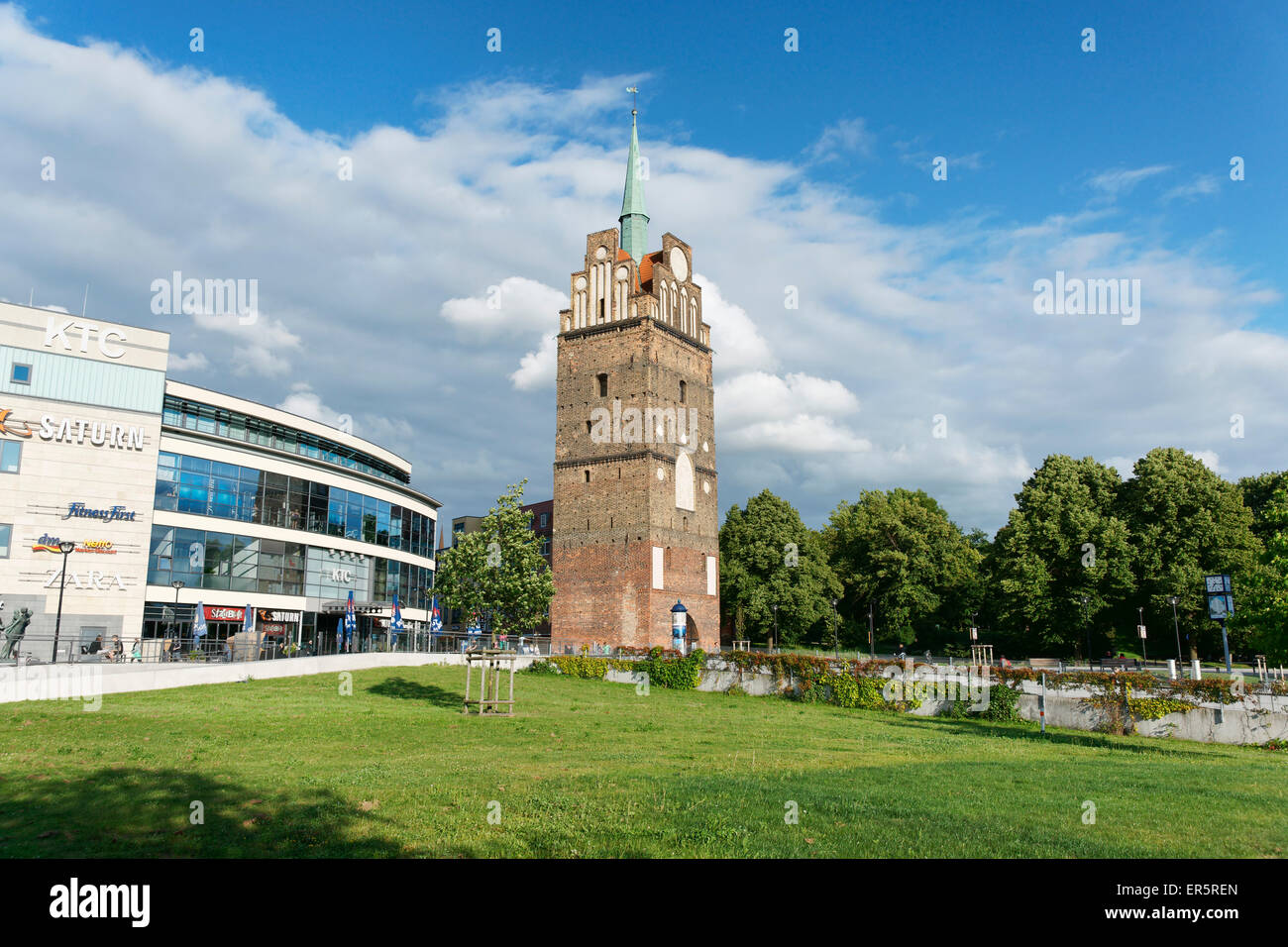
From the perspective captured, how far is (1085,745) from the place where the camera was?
18344 mm

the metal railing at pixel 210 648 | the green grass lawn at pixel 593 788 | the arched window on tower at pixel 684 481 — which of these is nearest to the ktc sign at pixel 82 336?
the metal railing at pixel 210 648

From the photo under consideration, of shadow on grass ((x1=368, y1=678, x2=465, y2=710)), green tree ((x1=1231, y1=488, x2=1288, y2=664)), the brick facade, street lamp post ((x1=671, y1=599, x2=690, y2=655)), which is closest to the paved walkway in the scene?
shadow on grass ((x1=368, y1=678, x2=465, y2=710))

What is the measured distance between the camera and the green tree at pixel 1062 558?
5256cm

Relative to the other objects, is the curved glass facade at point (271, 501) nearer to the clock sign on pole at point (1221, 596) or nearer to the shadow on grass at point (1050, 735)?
the shadow on grass at point (1050, 735)

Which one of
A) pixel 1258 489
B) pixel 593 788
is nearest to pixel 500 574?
pixel 593 788

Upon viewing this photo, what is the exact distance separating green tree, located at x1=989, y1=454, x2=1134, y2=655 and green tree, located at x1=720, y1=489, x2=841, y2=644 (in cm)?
1395

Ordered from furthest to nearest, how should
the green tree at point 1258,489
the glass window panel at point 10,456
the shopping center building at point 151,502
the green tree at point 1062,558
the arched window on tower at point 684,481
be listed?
the green tree at point 1258,489, the green tree at point 1062,558, the arched window on tower at point 684,481, the shopping center building at point 151,502, the glass window panel at point 10,456

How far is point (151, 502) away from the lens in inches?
1596

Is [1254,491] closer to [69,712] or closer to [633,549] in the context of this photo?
[633,549]

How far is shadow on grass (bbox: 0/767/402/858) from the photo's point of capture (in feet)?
24.9

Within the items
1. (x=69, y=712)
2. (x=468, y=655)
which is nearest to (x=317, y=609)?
(x=69, y=712)

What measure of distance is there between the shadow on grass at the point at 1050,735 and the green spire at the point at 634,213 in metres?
38.8

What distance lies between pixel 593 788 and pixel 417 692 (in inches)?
652

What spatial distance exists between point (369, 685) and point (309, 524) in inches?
945
